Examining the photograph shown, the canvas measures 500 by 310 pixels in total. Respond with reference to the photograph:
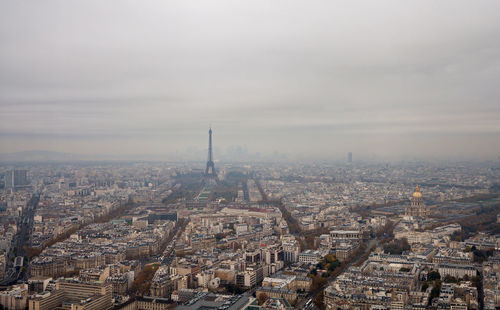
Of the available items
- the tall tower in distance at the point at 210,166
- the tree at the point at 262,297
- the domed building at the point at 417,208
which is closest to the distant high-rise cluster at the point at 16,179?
the tree at the point at 262,297

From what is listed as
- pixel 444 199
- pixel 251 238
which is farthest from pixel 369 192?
pixel 251 238

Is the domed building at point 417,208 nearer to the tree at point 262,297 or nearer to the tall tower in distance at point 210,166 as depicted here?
the tree at point 262,297

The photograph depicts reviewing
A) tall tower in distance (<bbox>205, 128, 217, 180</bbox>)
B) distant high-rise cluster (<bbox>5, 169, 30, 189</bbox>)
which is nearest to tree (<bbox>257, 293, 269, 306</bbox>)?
distant high-rise cluster (<bbox>5, 169, 30, 189</bbox>)

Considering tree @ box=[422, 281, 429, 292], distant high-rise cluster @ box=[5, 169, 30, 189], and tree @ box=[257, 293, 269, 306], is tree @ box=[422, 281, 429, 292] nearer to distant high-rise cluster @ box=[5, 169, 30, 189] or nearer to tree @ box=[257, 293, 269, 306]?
tree @ box=[257, 293, 269, 306]

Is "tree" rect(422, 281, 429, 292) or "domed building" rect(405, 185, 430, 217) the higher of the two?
"domed building" rect(405, 185, 430, 217)

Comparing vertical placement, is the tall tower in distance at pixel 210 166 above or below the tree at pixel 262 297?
above
